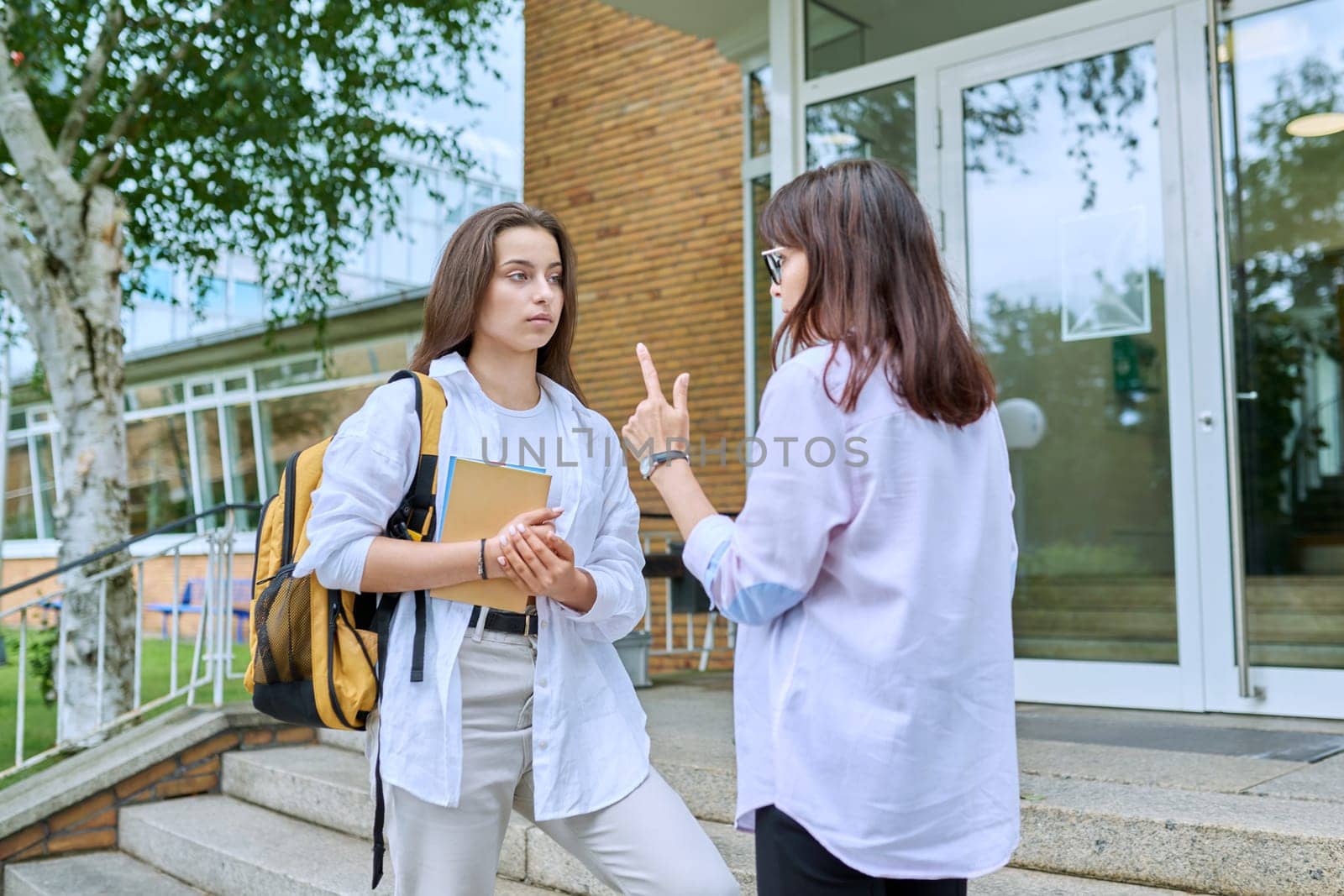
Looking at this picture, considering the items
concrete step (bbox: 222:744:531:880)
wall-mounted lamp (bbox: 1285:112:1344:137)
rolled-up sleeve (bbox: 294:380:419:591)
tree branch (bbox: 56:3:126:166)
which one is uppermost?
tree branch (bbox: 56:3:126:166)

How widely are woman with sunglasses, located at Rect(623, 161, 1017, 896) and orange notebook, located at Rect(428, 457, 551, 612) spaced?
1.68 feet

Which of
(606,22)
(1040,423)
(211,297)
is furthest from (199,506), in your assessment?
(1040,423)

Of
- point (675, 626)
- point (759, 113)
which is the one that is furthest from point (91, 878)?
point (759, 113)

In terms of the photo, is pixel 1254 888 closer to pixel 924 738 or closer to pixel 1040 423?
pixel 924 738

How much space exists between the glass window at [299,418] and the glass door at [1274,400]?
12.0 m

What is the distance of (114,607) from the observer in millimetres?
6355

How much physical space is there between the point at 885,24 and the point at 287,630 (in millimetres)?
4554

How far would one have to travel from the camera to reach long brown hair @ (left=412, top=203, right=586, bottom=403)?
6.57 feet

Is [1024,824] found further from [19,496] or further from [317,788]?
[19,496]

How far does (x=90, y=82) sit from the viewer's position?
6.78 m

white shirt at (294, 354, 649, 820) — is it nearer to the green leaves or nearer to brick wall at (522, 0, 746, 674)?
the green leaves

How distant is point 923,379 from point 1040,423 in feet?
13.2

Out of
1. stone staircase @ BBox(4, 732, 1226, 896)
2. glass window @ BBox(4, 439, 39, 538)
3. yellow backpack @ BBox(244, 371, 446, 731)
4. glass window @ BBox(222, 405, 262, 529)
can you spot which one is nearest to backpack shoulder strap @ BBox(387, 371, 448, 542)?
yellow backpack @ BBox(244, 371, 446, 731)

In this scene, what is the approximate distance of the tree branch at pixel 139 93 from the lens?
22.2 ft
